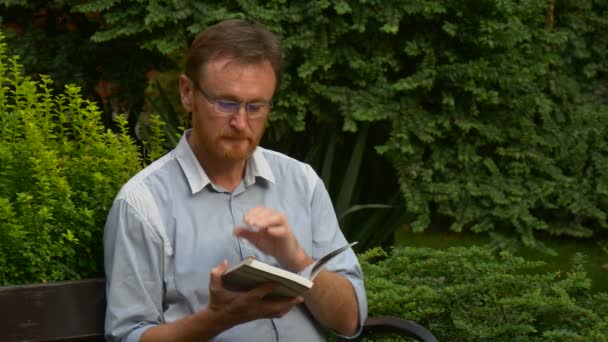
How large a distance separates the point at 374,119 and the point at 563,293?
1927 mm

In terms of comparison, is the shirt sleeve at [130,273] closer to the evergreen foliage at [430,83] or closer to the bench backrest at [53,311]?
the bench backrest at [53,311]

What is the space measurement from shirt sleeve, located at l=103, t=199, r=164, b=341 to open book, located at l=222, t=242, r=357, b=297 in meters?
0.27

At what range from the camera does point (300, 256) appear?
2672 mm

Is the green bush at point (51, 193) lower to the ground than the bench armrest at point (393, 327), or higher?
higher

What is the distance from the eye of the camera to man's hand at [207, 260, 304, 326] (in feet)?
8.03

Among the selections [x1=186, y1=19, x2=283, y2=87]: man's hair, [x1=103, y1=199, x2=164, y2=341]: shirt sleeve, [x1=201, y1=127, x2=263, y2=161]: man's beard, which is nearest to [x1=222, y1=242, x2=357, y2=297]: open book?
[x1=103, y1=199, x2=164, y2=341]: shirt sleeve

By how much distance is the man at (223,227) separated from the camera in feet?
8.55

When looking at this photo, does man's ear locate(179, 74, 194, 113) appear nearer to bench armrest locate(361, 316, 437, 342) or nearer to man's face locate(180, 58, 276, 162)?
man's face locate(180, 58, 276, 162)

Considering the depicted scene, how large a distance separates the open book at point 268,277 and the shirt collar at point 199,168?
0.42 metres

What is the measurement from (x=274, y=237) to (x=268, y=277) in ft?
0.85

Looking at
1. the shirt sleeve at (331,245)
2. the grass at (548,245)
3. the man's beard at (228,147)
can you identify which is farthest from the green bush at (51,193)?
the grass at (548,245)

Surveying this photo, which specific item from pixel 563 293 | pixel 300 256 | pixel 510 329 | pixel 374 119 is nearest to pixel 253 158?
pixel 300 256

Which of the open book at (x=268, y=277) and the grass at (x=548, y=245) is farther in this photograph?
the grass at (x=548, y=245)

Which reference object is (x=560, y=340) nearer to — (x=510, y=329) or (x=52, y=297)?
(x=510, y=329)
